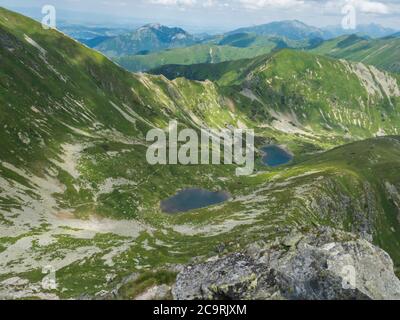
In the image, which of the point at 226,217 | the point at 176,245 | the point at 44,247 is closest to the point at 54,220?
the point at 44,247

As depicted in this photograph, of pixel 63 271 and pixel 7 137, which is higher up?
pixel 7 137

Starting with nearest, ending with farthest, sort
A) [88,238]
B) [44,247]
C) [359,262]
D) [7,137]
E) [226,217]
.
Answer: [359,262]
[44,247]
[88,238]
[226,217]
[7,137]

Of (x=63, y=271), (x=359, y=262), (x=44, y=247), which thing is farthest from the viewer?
(x=44, y=247)

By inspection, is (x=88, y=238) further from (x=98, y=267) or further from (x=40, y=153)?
(x=40, y=153)

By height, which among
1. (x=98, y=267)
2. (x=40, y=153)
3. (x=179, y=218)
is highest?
(x=40, y=153)
